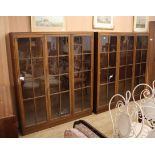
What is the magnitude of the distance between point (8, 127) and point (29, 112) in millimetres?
383

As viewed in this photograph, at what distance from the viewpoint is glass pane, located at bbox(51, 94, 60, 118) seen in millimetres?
2877

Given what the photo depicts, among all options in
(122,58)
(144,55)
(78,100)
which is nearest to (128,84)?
(122,58)

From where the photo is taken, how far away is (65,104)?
303 cm

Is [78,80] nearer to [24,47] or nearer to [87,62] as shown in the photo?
[87,62]

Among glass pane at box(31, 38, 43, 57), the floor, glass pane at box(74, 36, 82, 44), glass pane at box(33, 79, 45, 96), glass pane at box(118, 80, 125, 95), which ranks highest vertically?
glass pane at box(74, 36, 82, 44)

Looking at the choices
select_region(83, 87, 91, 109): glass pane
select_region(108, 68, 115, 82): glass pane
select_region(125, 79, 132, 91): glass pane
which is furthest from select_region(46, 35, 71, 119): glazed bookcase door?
select_region(125, 79, 132, 91): glass pane

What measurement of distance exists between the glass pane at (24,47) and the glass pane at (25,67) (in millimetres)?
69

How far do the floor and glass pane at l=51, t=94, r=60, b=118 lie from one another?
21cm

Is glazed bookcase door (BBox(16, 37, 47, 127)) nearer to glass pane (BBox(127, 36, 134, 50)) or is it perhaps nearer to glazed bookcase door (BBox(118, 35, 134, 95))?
glazed bookcase door (BBox(118, 35, 134, 95))

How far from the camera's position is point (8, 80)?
2625mm

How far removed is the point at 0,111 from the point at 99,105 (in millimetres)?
1760

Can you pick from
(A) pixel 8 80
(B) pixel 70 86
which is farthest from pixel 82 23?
(A) pixel 8 80
